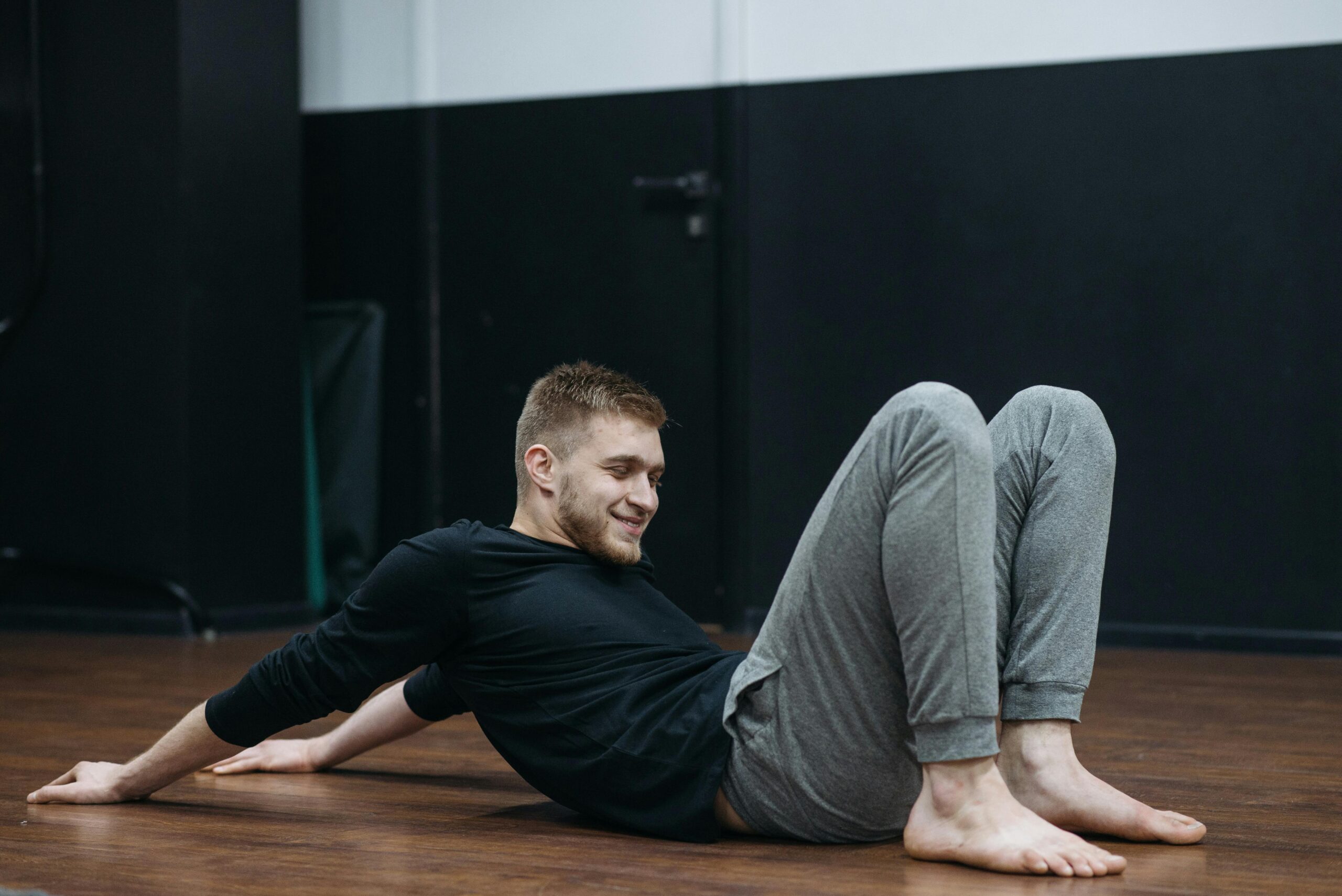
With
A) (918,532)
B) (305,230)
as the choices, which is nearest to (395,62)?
(305,230)

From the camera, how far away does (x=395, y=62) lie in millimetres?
4570

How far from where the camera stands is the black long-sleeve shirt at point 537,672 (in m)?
1.65

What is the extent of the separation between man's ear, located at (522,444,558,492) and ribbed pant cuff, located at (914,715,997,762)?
1.65 ft

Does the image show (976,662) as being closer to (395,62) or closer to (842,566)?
(842,566)

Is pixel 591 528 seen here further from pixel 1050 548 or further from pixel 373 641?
pixel 1050 548

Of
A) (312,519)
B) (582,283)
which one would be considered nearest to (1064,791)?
(582,283)

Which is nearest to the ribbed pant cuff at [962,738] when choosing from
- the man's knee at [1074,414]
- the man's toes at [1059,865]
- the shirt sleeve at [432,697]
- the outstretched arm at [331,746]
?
the man's toes at [1059,865]

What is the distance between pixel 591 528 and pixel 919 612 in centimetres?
42

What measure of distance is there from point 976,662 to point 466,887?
20.6 inches

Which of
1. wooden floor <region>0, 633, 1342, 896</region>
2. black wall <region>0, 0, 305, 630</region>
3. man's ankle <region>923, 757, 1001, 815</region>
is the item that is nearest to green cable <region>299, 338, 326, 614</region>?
black wall <region>0, 0, 305, 630</region>

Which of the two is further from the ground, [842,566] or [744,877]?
[842,566]

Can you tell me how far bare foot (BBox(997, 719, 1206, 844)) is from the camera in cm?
161

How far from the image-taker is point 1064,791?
160 cm

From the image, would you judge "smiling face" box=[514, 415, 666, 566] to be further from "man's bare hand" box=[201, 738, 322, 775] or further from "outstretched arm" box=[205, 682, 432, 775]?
"man's bare hand" box=[201, 738, 322, 775]
